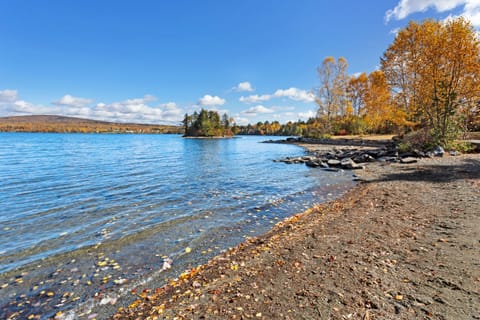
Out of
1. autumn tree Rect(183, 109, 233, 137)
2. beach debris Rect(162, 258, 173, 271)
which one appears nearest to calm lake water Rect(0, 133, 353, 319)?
beach debris Rect(162, 258, 173, 271)

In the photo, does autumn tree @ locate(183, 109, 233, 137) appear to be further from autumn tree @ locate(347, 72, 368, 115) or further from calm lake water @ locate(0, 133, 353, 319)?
calm lake water @ locate(0, 133, 353, 319)

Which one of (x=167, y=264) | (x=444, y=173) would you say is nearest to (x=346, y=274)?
(x=167, y=264)

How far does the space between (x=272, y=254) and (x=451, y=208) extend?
614 cm

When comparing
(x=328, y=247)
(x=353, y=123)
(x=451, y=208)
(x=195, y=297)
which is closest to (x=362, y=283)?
(x=328, y=247)

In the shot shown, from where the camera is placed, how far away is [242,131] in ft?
601

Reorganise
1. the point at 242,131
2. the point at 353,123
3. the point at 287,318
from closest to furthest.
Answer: the point at 287,318, the point at 353,123, the point at 242,131

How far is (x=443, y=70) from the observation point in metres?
20.2

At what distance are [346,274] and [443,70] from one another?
24.8 metres

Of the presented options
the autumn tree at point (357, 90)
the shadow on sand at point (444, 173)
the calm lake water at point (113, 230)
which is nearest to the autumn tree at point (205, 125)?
the autumn tree at point (357, 90)

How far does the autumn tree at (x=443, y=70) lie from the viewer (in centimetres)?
1884

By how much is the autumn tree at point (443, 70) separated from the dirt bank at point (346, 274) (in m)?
17.9

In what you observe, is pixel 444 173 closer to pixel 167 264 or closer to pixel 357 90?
pixel 167 264

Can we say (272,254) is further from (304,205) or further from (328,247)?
(304,205)

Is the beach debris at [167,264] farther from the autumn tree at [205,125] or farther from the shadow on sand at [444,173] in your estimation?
the autumn tree at [205,125]
